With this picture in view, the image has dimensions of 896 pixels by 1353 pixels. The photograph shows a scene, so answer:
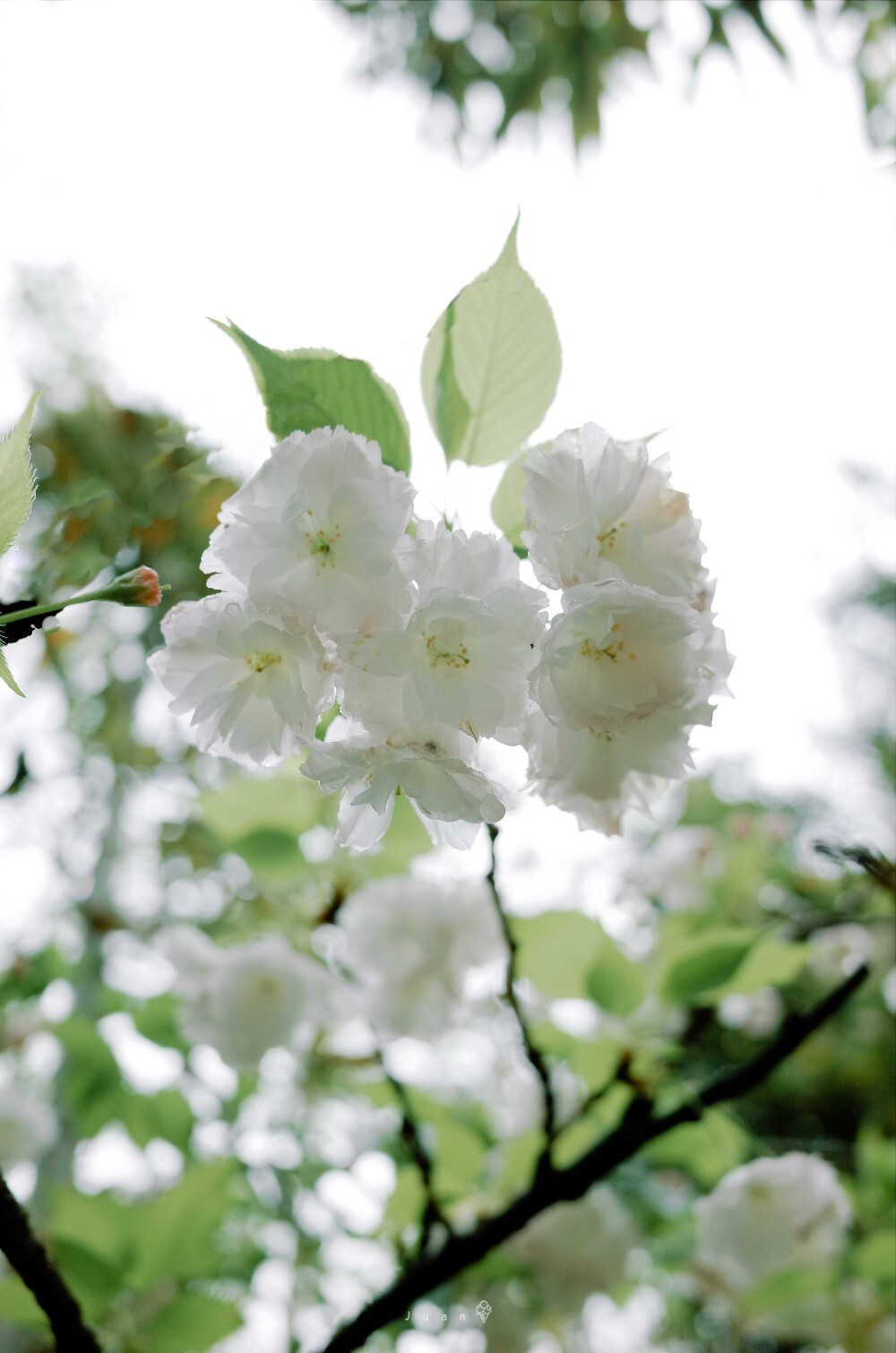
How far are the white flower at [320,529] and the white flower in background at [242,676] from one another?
0.01 meters

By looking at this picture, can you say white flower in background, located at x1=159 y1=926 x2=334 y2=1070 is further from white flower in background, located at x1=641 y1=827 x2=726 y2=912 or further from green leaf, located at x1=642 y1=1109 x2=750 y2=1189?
white flower in background, located at x1=641 y1=827 x2=726 y2=912

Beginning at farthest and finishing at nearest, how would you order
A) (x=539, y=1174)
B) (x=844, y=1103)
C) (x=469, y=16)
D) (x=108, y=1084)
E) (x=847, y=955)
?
1. (x=844, y=1103)
2. (x=469, y=16)
3. (x=847, y=955)
4. (x=108, y=1084)
5. (x=539, y=1174)

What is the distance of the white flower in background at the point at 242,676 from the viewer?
0.34 m

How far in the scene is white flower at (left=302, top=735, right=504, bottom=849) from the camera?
1.10 feet

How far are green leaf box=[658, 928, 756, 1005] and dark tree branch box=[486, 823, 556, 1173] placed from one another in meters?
0.16

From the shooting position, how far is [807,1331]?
0.92 m

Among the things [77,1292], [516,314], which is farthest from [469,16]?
[77,1292]

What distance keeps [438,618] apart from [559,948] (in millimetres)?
458

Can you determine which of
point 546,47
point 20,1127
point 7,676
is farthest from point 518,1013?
point 546,47

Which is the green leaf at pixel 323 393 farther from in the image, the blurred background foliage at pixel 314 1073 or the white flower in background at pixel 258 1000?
the white flower in background at pixel 258 1000

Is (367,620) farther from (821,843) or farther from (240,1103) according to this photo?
(240,1103)

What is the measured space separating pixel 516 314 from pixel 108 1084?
0.80 meters

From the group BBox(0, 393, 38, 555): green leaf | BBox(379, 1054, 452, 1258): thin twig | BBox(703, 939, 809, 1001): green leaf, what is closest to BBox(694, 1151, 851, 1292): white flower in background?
BBox(703, 939, 809, 1001): green leaf

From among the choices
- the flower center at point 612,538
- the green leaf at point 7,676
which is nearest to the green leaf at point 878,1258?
the flower center at point 612,538
